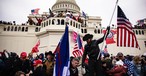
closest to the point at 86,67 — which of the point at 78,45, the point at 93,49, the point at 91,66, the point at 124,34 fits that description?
A: the point at 91,66

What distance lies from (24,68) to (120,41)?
130 inches

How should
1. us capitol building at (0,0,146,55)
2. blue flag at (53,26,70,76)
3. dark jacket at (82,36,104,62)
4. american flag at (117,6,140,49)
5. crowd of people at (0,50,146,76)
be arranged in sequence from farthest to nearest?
us capitol building at (0,0,146,55) → american flag at (117,6,140,49) → dark jacket at (82,36,104,62) → crowd of people at (0,50,146,76) → blue flag at (53,26,70,76)

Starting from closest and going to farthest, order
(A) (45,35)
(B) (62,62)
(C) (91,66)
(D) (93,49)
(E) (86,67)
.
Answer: (B) (62,62), (C) (91,66), (D) (93,49), (E) (86,67), (A) (45,35)

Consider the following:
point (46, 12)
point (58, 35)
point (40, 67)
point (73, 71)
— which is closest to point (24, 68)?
point (40, 67)

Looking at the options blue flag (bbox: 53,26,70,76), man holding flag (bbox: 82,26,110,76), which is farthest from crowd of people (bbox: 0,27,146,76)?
blue flag (bbox: 53,26,70,76)

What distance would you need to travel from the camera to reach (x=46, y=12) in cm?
6100

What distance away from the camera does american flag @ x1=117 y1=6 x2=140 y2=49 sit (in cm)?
726

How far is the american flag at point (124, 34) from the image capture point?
7.26 meters

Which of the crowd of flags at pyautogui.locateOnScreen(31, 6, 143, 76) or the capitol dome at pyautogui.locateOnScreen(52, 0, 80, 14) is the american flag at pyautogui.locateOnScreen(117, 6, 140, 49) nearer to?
the crowd of flags at pyautogui.locateOnScreen(31, 6, 143, 76)

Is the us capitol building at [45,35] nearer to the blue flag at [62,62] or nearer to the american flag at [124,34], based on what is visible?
the american flag at [124,34]

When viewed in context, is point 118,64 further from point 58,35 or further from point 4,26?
point 4,26

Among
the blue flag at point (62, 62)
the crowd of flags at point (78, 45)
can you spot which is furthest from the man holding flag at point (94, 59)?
the blue flag at point (62, 62)

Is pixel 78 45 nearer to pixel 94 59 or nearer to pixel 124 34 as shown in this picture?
pixel 124 34

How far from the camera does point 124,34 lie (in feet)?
24.1
